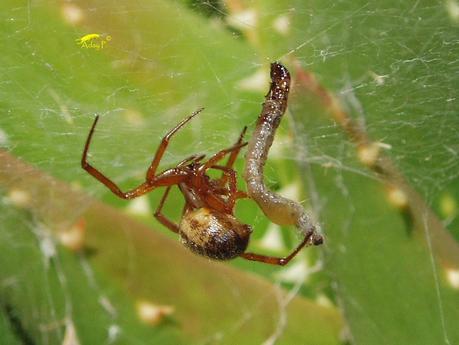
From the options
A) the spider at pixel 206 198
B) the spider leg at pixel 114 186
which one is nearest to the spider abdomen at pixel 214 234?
the spider at pixel 206 198

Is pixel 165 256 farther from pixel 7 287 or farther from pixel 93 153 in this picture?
pixel 7 287

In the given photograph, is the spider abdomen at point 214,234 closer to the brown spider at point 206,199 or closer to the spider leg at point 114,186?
the brown spider at point 206,199

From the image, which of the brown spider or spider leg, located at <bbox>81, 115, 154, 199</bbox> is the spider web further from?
spider leg, located at <bbox>81, 115, 154, 199</bbox>

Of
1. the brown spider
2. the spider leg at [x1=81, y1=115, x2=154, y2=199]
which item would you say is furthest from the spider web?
the spider leg at [x1=81, y1=115, x2=154, y2=199]

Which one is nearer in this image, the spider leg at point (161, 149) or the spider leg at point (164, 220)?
the spider leg at point (161, 149)

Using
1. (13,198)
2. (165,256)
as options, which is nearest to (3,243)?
(13,198)

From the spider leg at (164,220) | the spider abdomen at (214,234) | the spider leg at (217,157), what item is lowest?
the spider leg at (164,220)
